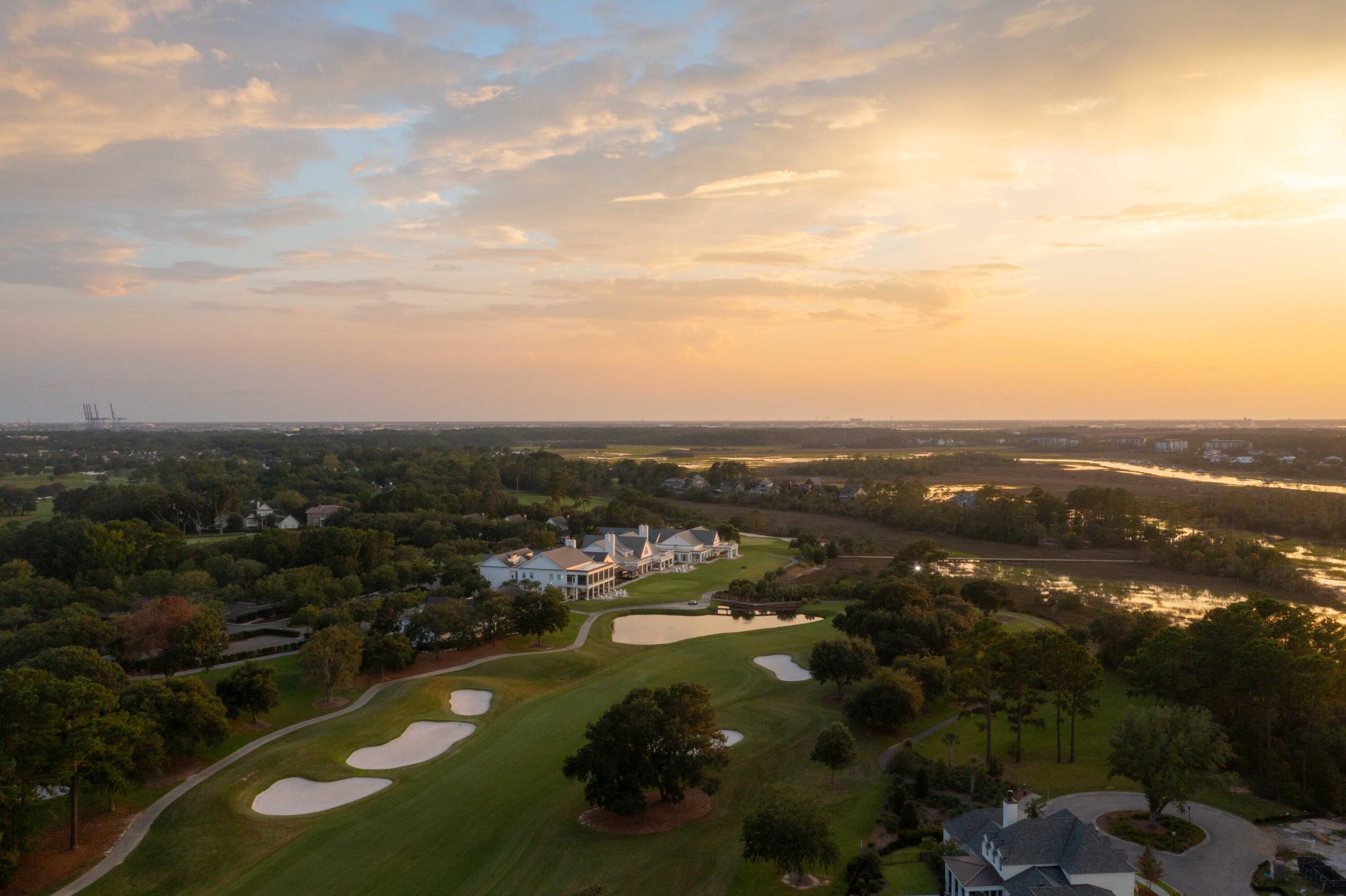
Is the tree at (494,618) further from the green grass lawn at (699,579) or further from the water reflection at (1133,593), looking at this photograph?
the water reflection at (1133,593)

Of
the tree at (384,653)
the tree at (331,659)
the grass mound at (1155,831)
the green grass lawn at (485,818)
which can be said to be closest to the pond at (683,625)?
the green grass lawn at (485,818)

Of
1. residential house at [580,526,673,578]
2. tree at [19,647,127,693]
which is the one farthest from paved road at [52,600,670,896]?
residential house at [580,526,673,578]

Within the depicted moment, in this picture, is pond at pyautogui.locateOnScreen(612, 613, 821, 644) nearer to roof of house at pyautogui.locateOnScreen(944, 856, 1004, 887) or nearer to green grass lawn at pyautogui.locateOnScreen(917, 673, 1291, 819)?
green grass lawn at pyautogui.locateOnScreen(917, 673, 1291, 819)

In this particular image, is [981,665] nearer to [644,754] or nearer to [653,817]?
[644,754]

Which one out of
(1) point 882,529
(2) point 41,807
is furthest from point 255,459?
(2) point 41,807

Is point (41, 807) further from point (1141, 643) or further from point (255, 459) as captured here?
point (255, 459)
